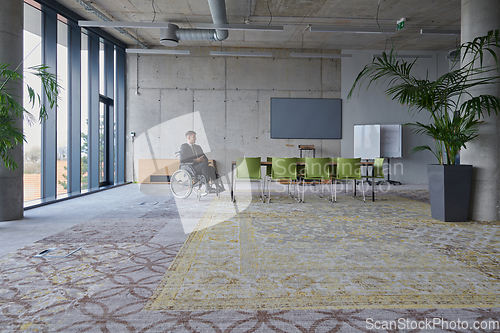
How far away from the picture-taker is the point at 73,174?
22.6 feet

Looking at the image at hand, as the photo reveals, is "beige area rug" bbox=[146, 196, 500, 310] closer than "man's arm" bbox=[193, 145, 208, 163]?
Yes

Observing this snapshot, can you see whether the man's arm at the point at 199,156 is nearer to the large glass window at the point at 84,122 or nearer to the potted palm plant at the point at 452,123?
the large glass window at the point at 84,122

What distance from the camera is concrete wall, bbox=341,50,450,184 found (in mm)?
10164

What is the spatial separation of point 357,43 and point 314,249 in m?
8.46

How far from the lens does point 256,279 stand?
221 cm

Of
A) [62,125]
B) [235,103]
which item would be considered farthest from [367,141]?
[62,125]

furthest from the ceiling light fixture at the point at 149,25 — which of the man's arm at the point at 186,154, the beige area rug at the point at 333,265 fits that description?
the beige area rug at the point at 333,265

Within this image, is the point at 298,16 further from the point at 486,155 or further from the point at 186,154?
the point at 486,155

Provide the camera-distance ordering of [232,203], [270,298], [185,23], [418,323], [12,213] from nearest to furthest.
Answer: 1. [418,323]
2. [270,298]
3. [12,213]
4. [232,203]
5. [185,23]

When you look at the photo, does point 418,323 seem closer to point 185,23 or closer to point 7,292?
point 7,292

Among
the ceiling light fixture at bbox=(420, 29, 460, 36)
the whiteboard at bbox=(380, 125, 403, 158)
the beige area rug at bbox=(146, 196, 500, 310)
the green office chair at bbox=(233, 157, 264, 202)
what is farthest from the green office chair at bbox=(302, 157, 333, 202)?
the whiteboard at bbox=(380, 125, 403, 158)

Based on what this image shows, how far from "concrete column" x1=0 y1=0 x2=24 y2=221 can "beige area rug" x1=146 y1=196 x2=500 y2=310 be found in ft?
8.46

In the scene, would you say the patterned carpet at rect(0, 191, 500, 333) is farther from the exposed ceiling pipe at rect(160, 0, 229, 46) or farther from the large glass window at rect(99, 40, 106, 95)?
the large glass window at rect(99, 40, 106, 95)

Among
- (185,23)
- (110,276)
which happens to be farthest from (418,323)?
(185,23)
